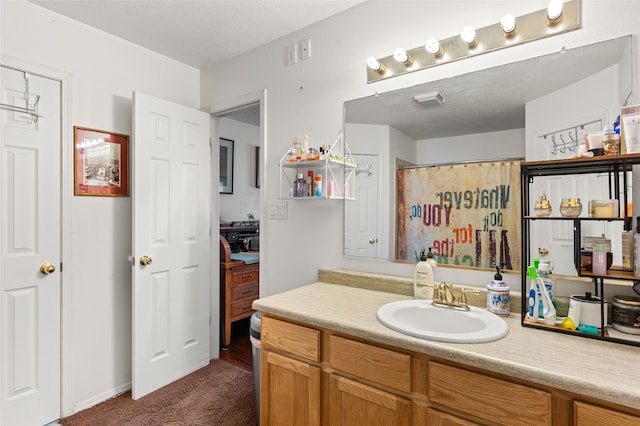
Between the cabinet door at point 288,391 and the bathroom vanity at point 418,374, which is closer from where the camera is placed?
the bathroom vanity at point 418,374

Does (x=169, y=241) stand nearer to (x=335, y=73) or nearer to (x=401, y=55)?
(x=335, y=73)

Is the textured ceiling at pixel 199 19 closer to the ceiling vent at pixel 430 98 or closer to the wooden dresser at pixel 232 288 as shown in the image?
the ceiling vent at pixel 430 98

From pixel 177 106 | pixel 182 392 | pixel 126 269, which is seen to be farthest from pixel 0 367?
pixel 177 106

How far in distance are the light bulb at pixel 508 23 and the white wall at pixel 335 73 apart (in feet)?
0.30

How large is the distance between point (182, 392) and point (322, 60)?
2417 mm

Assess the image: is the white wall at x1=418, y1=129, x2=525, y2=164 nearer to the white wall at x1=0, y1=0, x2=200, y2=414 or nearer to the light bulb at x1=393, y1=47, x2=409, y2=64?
the light bulb at x1=393, y1=47, x2=409, y2=64

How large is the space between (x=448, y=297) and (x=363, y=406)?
589 mm

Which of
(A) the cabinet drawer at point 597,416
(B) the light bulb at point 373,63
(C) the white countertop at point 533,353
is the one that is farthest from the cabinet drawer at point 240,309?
(A) the cabinet drawer at point 597,416

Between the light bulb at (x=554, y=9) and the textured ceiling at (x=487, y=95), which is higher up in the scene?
the light bulb at (x=554, y=9)

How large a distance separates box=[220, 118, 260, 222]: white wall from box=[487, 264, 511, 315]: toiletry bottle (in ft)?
9.96

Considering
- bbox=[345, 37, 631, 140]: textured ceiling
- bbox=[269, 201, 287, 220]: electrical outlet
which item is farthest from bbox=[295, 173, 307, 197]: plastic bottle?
bbox=[345, 37, 631, 140]: textured ceiling

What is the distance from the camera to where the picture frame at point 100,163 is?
214 cm

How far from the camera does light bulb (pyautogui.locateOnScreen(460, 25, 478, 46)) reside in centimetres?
149

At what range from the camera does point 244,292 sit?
332 centimetres
